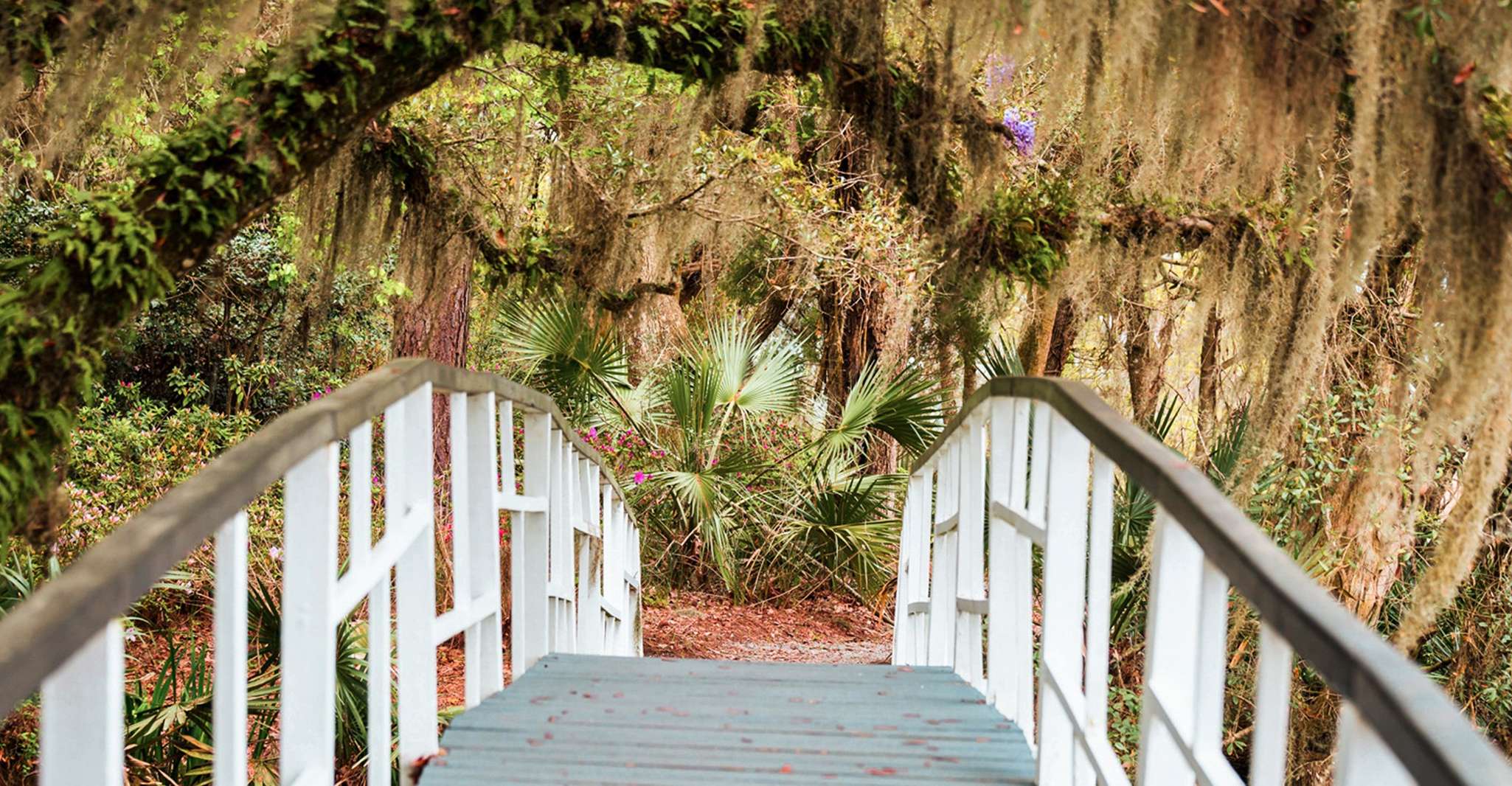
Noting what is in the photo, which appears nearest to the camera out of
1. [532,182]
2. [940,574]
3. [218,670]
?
[218,670]

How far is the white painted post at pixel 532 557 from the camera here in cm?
337

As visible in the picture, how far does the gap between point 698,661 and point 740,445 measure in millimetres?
5458

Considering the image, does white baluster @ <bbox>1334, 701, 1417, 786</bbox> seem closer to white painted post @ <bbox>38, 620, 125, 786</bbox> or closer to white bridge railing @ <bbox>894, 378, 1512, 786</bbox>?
white bridge railing @ <bbox>894, 378, 1512, 786</bbox>

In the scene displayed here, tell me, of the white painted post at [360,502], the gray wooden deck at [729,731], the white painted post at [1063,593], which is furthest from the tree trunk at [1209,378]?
the white painted post at [360,502]

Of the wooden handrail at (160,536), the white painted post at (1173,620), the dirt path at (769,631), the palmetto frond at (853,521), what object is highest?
the wooden handrail at (160,536)

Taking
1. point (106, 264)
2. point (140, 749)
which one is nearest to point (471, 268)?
point (140, 749)

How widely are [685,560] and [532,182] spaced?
3.47m

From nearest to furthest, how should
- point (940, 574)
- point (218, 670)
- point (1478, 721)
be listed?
point (218, 670), point (940, 574), point (1478, 721)

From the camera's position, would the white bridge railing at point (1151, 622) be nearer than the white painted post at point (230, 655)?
Yes

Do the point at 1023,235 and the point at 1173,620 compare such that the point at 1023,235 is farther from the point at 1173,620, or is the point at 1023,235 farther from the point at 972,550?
the point at 1173,620

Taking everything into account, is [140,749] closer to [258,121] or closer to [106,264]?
[106,264]

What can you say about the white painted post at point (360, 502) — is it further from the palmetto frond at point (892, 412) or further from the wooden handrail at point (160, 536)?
the palmetto frond at point (892, 412)

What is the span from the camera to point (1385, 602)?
6402 millimetres

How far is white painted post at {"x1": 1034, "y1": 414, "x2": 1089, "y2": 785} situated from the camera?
2.32 m
